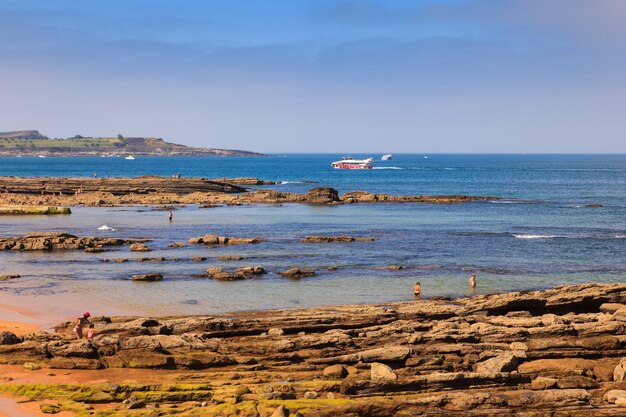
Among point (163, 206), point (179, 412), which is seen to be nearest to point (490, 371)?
point (179, 412)

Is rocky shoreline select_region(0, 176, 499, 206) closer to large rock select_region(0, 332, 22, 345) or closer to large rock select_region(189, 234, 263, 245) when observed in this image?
large rock select_region(189, 234, 263, 245)

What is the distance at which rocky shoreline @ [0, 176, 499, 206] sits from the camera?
9744 centimetres

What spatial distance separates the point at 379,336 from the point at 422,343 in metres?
1.78

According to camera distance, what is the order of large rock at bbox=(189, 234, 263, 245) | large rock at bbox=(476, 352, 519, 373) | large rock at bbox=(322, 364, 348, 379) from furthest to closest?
large rock at bbox=(189, 234, 263, 245), large rock at bbox=(322, 364, 348, 379), large rock at bbox=(476, 352, 519, 373)

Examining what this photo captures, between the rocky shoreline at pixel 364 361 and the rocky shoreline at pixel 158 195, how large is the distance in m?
69.5

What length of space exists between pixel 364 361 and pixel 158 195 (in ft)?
281

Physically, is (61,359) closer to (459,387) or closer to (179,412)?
(179,412)

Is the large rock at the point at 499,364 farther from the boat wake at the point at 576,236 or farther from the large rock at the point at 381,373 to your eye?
the boat wake at the point at 576,236

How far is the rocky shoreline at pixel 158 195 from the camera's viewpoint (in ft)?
320

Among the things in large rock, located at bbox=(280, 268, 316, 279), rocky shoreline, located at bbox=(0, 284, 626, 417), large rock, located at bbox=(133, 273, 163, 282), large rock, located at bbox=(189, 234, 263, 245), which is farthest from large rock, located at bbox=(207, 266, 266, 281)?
rocky shoreline, located at bbox=(0, 284, 626, 417)

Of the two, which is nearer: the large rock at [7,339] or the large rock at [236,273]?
the large rock at [7,339]

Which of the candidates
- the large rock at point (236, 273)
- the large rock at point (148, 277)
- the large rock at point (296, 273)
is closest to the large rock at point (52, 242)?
the large rock at point (148, 277)

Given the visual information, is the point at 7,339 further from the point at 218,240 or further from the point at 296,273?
the point at 218,240

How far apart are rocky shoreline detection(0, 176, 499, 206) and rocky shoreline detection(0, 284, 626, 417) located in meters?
69.5
